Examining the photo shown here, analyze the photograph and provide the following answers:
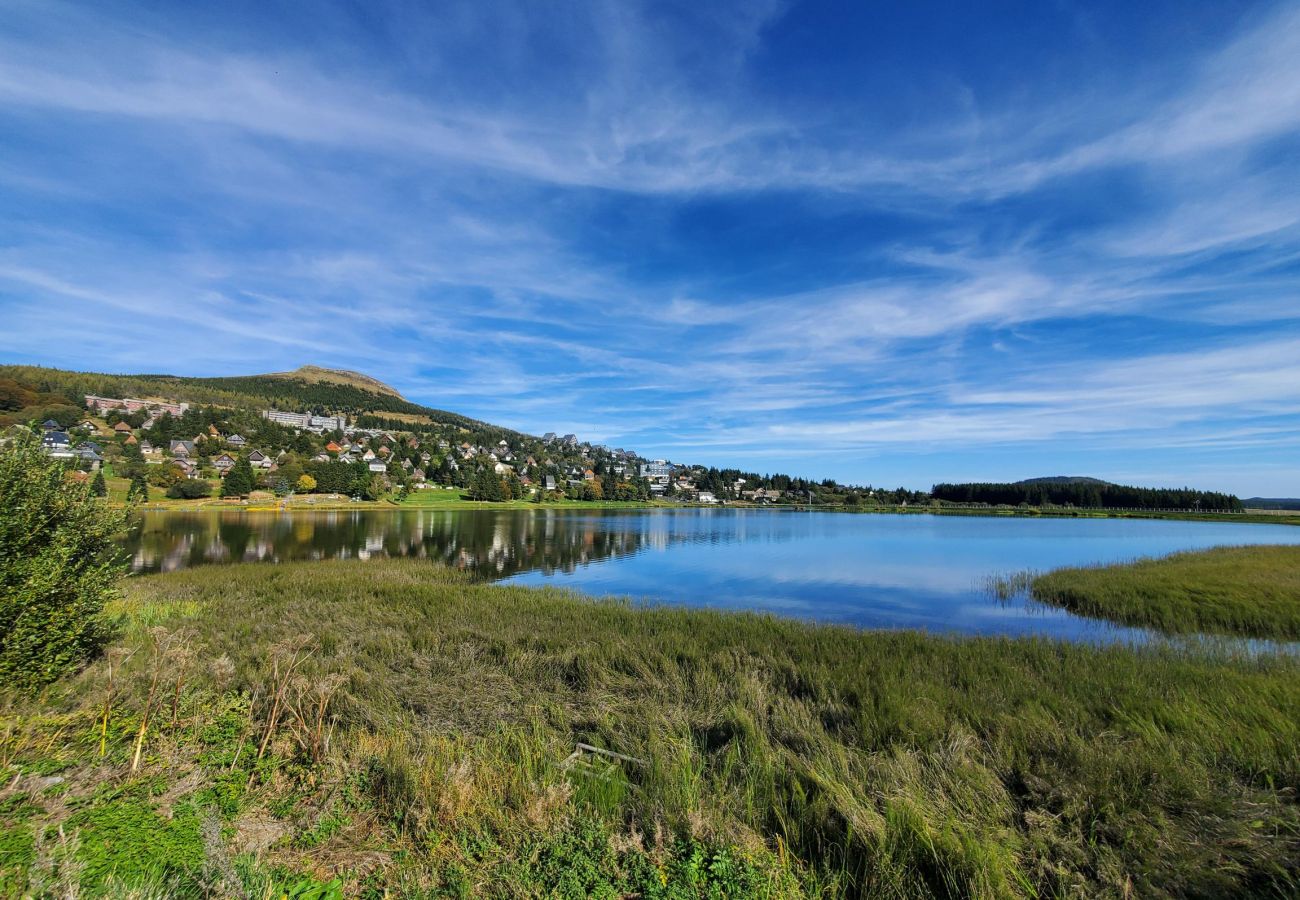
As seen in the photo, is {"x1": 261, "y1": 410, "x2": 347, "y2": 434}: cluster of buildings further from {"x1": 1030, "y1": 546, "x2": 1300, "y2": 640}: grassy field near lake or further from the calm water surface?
{"x1": 1030, "y1": 546, "x2": 1300, "y2": 640}: grassy field near lake

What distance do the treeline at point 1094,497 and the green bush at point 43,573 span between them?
171 meters

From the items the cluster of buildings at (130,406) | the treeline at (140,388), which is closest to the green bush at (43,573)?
the cluster of buildings at (130,406)

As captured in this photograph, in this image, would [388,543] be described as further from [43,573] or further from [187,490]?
[187,490]

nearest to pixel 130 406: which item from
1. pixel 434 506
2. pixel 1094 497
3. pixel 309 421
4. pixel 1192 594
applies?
pixel 309 421

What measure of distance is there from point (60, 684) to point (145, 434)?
141 metres

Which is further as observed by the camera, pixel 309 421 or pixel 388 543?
pixel 309 421

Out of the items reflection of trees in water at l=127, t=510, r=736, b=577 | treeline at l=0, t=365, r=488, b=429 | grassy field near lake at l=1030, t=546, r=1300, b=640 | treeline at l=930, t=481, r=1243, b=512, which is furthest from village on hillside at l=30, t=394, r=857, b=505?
grassy field near lake at l=1030, t=546, r=1300, b=640

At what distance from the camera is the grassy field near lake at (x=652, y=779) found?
4344 mm

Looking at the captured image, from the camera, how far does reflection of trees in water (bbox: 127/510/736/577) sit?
100ft

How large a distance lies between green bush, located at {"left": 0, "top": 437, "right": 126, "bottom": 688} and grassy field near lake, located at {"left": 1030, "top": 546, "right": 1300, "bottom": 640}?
26747 mm

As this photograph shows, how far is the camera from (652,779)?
5.94 metres

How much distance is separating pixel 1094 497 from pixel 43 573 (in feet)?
581

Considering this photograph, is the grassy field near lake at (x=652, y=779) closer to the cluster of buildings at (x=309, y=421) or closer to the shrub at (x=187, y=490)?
the shrub at (x=187, y=490)

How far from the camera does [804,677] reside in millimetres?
10055
